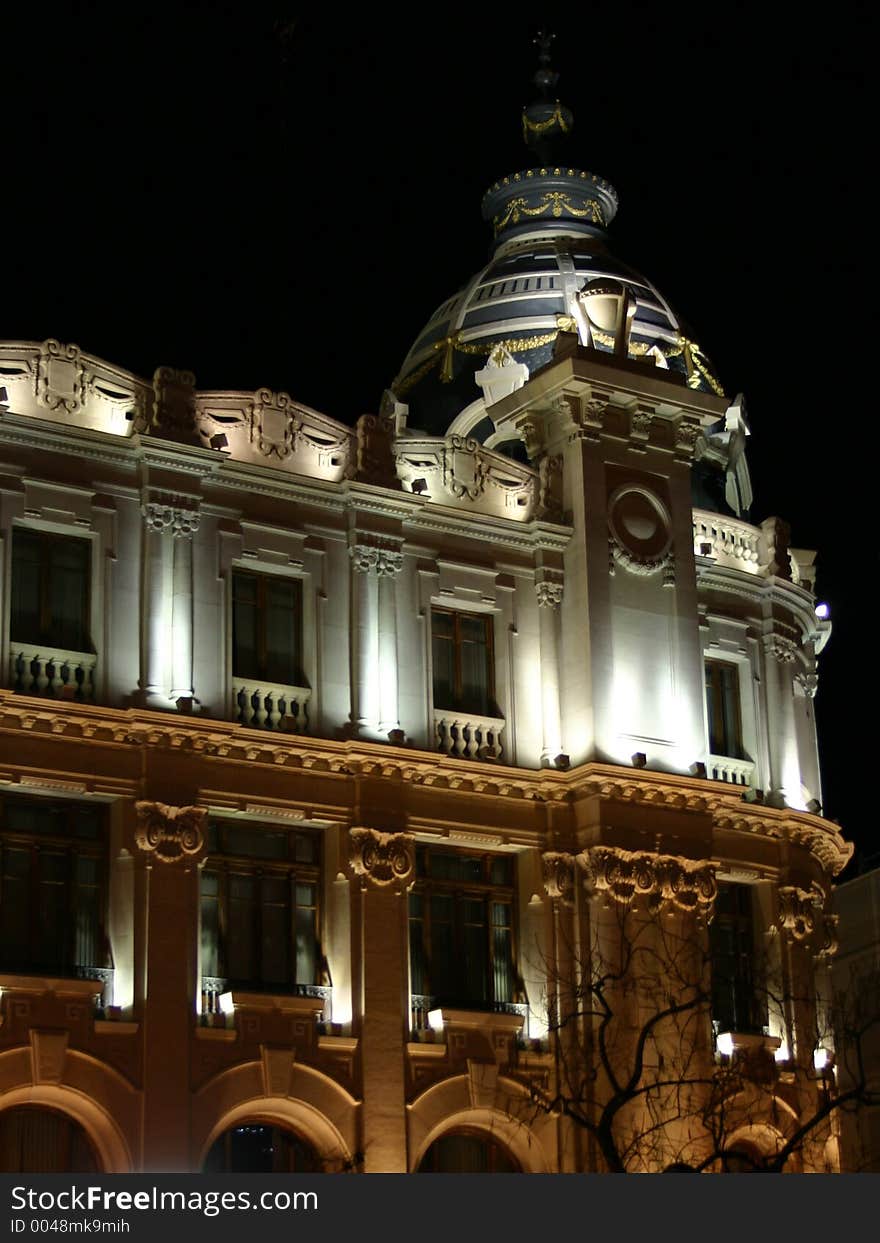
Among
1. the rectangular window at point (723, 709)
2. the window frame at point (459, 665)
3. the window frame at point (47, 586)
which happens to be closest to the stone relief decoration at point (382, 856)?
the window frame at point (459, 665)

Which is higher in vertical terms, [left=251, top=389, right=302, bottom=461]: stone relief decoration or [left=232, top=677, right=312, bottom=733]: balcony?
[left=251, top=389, right=302, bottom=461]: stone relief decoration

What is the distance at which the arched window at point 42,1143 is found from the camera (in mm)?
34750

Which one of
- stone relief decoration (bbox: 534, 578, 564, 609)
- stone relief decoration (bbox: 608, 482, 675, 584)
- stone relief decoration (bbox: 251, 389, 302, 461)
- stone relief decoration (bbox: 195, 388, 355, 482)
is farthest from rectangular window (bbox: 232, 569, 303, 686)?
stone relief decoration (bbox: 608, 482, 675, 584)

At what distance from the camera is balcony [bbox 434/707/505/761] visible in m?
40.8

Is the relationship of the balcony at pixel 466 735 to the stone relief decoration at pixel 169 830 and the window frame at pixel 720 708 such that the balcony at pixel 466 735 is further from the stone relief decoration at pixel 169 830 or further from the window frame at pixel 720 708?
the stone relief decoration at pixel 169 830

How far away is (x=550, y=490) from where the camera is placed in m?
43.4

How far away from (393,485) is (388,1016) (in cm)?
929

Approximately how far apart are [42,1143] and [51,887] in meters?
3.89

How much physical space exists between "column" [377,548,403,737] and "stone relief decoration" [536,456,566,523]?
3.41 meters

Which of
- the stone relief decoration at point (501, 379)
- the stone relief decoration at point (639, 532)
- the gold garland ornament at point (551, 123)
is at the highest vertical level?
the gold garland ornament at point (551, 123)

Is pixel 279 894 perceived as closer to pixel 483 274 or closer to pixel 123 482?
pixel 123 482

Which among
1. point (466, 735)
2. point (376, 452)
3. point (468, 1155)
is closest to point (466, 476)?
point (376, 452)

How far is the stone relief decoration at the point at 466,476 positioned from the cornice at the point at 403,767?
514cm

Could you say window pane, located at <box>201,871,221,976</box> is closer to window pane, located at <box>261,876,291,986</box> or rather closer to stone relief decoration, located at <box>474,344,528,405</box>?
window pane, located at <box>261,876,291,986</box>
